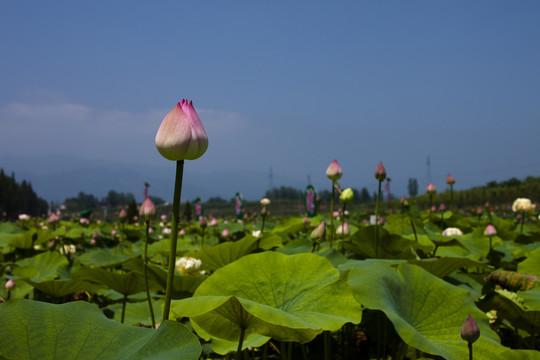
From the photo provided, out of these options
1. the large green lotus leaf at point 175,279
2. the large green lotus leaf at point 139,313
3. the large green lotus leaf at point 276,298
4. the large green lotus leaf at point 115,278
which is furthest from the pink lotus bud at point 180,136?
the large green lotus leaf at point 139,313

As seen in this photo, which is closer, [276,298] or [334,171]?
[276,298]

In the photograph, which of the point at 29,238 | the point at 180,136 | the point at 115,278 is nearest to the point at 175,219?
the point at 180,136

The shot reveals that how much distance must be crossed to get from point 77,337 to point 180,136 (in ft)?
1.22

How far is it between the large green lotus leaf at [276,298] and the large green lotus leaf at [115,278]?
0.51 m

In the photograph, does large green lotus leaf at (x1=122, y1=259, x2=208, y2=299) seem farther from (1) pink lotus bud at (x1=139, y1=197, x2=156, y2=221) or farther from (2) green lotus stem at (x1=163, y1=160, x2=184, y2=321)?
(2) green lotus stem at (x1=163, y1=160, x2=184, y2=321)

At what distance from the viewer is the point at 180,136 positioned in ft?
2.34

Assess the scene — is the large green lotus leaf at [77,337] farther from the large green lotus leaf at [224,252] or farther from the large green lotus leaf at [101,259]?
the large green lotus leaf at [101,259]

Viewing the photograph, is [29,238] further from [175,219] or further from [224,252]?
[175,219]

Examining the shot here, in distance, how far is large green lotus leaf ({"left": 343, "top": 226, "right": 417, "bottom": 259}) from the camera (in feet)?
6.09

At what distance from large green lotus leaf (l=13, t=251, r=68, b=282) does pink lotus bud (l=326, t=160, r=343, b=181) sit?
1.54 metres

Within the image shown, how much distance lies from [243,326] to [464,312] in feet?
2.24

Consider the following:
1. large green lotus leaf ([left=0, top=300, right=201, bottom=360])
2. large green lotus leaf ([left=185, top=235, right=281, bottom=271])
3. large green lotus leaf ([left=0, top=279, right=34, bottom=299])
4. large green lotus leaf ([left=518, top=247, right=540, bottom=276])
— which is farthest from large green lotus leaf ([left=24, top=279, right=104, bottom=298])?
large green lotus leaf ([left=518, top=247, right=540, bottom=276])

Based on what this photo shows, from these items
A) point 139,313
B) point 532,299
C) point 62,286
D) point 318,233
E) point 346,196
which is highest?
point 346,196

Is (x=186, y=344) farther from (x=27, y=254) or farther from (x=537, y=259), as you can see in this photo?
(x=27, y=254)
